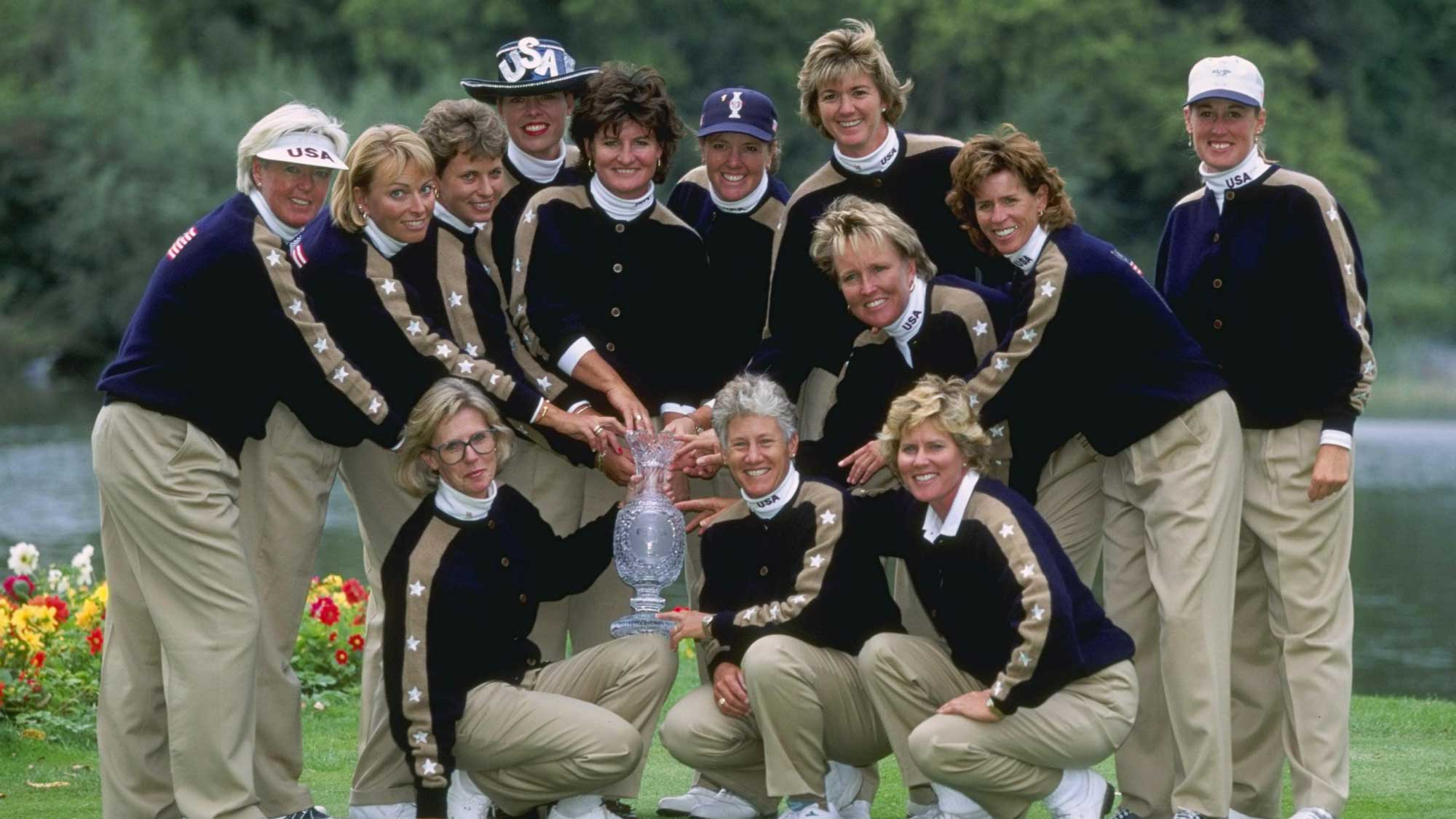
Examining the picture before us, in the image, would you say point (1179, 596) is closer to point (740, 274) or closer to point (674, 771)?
point (740, 274)

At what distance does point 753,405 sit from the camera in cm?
586

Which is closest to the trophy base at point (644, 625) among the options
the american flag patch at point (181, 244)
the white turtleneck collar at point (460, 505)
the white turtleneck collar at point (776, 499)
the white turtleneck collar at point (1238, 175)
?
the white turtleneck collar at point (776, 499)

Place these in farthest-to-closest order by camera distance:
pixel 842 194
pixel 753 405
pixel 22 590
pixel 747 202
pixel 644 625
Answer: pixel 22 590 → pixel 747 202 → pixel 842 194 → pixel 644 625 → pixel 753 405

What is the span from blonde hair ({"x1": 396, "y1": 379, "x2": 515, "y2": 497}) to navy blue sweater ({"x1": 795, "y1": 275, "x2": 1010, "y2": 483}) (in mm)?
987

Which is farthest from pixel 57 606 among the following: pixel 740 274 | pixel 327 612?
pixel 740 274

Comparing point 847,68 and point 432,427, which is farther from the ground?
point 847,68

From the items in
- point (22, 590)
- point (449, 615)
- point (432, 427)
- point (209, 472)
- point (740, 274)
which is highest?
point (740, 274)

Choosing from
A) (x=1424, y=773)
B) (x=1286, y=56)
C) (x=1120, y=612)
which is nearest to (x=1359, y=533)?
(x=1424, y=773)

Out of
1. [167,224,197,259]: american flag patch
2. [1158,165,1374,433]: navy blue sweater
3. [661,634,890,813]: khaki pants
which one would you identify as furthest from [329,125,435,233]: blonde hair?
[1158,165,1374,433]: navy blue sweater

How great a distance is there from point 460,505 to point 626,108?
4.55 ft

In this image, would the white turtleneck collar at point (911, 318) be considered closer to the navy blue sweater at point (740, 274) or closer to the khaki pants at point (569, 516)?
the navy blue sweater at point (740, 274)

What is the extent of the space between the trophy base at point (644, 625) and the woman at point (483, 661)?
62 millimetres

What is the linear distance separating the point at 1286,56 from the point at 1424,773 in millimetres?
35947

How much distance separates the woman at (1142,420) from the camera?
18.9 ft
